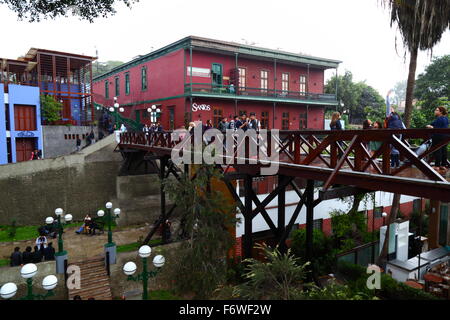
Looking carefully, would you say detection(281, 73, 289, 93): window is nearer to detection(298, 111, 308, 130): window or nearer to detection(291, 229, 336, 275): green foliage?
detection(298, 111, 308, 130): window

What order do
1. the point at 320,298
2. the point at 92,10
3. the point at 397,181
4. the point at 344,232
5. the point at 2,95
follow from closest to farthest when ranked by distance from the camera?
the point at 397,181 → the point at 320,298 → the point at 92,10 → the point at 344,232 → the point at 2,95

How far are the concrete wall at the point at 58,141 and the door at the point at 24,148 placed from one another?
3.11ft

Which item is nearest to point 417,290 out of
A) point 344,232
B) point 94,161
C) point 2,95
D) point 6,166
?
point 344,232

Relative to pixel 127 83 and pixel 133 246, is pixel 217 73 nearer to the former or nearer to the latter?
pixel 127 83

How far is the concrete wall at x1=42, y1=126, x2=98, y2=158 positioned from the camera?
23.6m

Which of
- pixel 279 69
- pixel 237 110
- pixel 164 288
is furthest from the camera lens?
pixel 279 69

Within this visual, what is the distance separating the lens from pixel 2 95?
21.8 metres

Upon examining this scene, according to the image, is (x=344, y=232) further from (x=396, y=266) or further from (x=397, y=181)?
→ (x=397, y=181)

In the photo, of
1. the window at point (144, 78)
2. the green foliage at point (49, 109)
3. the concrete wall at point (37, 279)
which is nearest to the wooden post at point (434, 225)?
the concrete wall at point (37, 279)

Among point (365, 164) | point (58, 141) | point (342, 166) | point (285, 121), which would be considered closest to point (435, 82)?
point (285, 121)

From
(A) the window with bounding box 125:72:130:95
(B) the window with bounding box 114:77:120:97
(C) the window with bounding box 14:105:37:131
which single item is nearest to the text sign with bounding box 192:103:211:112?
(A) the window with bounding box 125:72:130:95

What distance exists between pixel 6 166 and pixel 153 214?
9.35 m

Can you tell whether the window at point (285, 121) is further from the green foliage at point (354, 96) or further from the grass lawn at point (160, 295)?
the grass lawn at point (160, 295)

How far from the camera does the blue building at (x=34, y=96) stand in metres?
22.1
